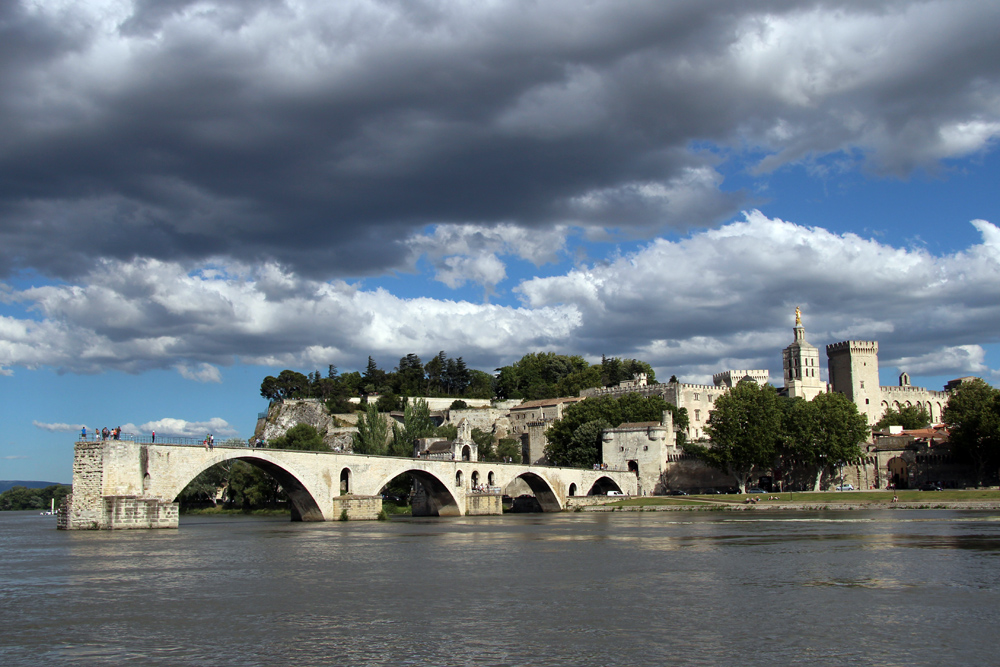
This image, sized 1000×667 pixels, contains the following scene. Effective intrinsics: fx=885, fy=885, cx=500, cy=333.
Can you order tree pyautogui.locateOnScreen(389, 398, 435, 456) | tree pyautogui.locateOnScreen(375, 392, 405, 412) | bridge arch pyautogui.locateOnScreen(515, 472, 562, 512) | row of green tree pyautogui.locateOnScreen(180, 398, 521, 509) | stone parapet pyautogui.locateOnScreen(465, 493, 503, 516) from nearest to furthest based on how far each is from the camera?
stone parapet pyautogui.locateOnScreen(465, 493, 503, 516) → bridge arch pyautogui.locateOnScreen(515, 472, 562, 512) → row of green tree pyautogui.locateOnScreen(180, 398, 521, 509) → tree pyautogui.locateOnScreen(389, 398, 435, 456) → tree pyautogui.locateOnScreen(375, 392, 405, 412)

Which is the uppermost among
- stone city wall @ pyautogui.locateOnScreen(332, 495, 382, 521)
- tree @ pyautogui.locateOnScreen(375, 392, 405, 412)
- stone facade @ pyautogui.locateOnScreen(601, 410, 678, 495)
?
tree @ pyautogui.locateOnScreen(375, 392, 405, 412)

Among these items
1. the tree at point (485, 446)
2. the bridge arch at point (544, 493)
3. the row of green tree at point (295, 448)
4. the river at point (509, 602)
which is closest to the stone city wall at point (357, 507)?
the river at point (509, 602)

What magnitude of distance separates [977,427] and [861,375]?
4208cm

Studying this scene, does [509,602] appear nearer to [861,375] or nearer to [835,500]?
[835,500]

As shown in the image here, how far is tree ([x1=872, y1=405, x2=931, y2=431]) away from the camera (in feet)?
330

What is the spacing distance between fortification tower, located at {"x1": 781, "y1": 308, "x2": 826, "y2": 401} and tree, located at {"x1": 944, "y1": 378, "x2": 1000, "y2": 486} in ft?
105

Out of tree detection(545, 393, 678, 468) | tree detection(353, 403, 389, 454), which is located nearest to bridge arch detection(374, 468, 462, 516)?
tree detection(353, 403, 389, 454)

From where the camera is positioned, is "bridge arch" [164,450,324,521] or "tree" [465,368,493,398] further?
"tree" [465,368,493,398]

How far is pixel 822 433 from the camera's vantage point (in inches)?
2795

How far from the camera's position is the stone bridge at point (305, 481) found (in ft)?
127

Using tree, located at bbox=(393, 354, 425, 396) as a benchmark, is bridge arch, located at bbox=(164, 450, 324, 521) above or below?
below

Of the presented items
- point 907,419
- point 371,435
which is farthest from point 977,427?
point 371,435

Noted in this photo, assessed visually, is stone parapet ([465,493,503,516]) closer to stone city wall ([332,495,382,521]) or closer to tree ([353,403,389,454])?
stone city wall ([332,495,382,521])

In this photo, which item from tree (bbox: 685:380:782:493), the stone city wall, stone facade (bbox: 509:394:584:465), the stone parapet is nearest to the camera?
the stone city wall
